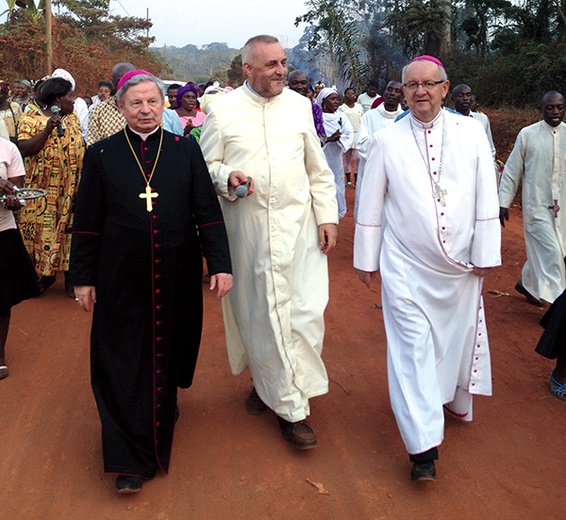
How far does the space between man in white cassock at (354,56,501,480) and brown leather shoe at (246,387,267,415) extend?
107 cm

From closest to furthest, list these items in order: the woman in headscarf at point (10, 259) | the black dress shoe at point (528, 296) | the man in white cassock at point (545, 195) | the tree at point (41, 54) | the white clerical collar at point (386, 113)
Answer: the woman in headscarf at point (10, 259)
the man in white cassock at point (545, 195)
the black dress shoe at point (528, 296)
the white clerical collar at point (386, 113)
the tree at point (41, 54)

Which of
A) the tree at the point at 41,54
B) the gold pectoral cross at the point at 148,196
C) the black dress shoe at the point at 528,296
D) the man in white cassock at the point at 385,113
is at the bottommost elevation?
the black dress shoe at the point at 528,296

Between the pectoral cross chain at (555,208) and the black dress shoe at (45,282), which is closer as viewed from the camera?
the pectoral cross chain at (555,208)

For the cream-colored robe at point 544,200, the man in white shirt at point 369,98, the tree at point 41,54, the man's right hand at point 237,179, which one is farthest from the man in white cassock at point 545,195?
the tree at point 41,54

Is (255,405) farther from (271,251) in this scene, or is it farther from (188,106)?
(188,106)

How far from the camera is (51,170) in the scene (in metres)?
6.95

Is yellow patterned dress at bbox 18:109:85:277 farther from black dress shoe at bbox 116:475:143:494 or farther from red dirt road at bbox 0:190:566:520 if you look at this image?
black dress shoe at bbox 116:475:143:494

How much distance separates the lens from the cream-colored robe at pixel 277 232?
13.6 feet

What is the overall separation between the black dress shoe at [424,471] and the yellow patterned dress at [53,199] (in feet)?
15.7

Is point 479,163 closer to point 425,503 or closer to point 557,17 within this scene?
point 425,503

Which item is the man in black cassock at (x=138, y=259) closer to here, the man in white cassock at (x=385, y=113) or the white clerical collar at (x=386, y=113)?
the man in white cassock at (x=385, y=113)

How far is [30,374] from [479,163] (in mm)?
3681

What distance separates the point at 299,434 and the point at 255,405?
1.96 ft

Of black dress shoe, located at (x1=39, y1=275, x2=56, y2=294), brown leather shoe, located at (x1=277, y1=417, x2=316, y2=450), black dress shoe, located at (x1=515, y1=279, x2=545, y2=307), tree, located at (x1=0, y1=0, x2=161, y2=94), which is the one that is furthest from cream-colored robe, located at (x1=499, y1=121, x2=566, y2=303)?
tree, located at (x1=0, y1=0, x2=161, y2=94)
